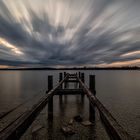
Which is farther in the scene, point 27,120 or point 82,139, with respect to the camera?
point 82,139

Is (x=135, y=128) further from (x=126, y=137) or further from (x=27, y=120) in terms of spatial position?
(x=27, y=120)

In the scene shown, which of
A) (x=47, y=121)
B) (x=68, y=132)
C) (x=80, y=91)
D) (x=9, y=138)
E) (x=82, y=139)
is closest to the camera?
(x=9, y=138)

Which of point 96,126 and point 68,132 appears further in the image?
point 96,126

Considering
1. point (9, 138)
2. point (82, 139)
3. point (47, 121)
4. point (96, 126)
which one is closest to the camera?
point (9, 138)

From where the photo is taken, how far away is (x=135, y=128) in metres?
6.25

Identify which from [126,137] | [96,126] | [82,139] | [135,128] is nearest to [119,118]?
[135,128]

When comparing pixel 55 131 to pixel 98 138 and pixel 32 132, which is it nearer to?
pixel 32 132

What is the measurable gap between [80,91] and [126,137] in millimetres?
5815

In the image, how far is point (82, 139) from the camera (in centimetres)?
503

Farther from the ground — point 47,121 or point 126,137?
point 126,137

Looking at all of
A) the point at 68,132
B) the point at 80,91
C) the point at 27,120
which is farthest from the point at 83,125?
the point at 27,120

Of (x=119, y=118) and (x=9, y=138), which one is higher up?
(x=9, y=138)

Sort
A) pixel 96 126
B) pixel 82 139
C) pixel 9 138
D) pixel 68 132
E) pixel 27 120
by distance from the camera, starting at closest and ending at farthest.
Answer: pixel 9 138 → pixel 27 120 → pixel 82 139 → pixel 68 132 → pixel 96 126

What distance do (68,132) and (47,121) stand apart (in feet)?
6.37
